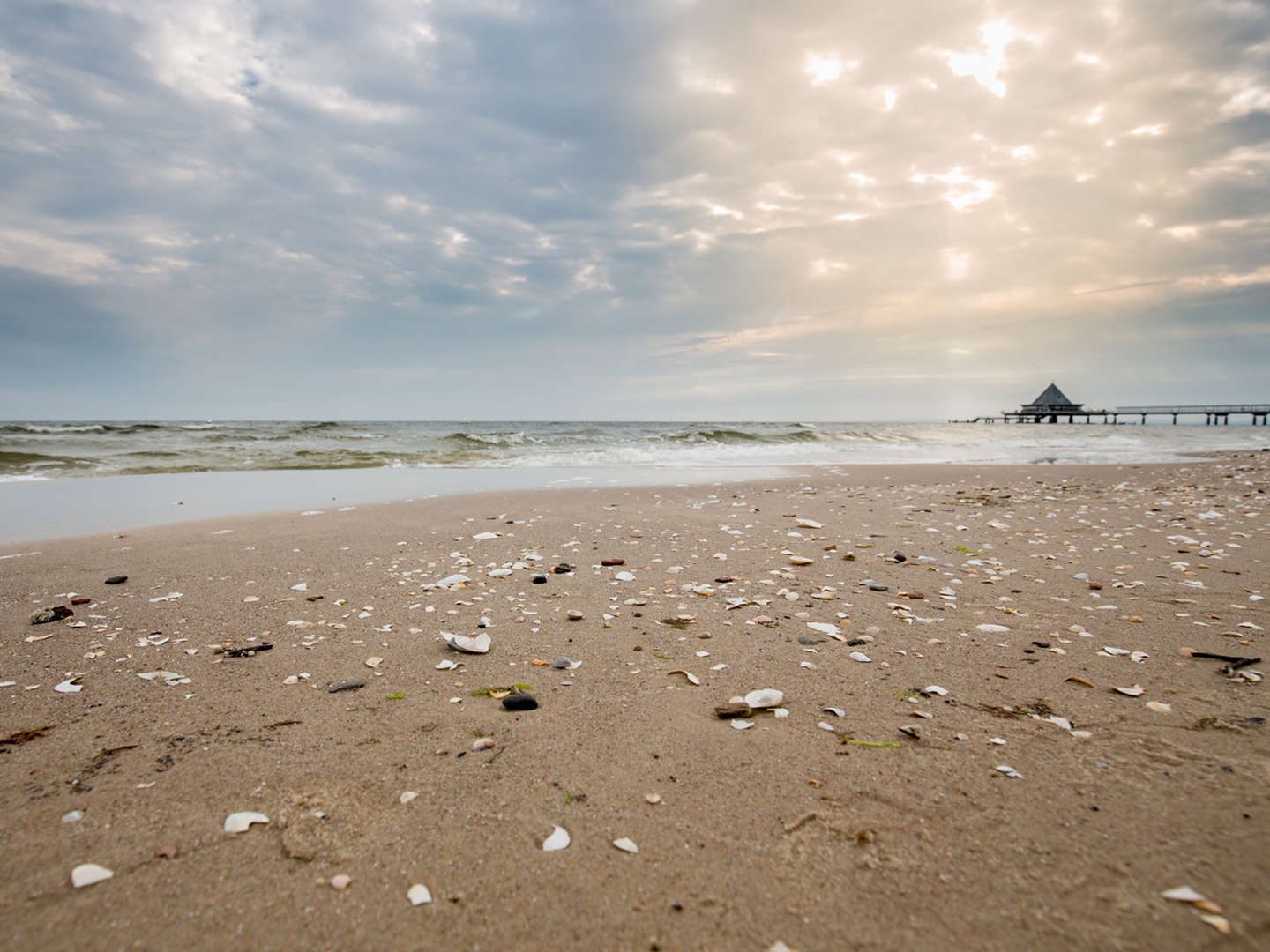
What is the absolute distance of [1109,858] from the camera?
1.79 meters

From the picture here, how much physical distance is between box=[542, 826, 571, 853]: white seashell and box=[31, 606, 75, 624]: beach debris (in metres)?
4.25

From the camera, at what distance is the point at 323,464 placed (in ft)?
63.9

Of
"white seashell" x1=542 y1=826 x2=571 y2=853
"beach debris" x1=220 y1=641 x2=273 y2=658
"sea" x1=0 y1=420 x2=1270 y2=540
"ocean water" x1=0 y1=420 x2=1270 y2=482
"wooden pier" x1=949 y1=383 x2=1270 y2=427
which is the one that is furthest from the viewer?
"wooden pier" x1=949 y1=383 x2=1270 y2=427

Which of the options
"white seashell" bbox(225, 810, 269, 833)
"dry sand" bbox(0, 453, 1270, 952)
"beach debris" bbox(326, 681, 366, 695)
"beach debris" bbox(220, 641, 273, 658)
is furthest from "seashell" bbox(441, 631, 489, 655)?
"white seashell" bbox(225, 810, 269, 833)

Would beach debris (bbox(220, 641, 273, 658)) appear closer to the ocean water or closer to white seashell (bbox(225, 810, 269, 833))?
white seashell (bbox(225, 810, 269, 833))

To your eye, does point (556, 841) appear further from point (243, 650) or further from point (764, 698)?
point (243, 650)

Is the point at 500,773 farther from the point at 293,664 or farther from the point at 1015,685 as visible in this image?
the point at 1015,685

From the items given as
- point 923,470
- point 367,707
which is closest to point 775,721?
point 367,707

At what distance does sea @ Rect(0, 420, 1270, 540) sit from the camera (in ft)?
32.4

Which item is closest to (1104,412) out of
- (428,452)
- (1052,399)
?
(1052,399)

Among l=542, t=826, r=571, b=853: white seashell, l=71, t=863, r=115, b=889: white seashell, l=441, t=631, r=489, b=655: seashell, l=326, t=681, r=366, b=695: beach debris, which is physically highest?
l=441, t=631, r=489, b=655: seashell

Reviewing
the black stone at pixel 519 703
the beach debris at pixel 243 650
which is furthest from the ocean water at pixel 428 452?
the black stone at pixel 519 703

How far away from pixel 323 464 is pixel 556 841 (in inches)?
795

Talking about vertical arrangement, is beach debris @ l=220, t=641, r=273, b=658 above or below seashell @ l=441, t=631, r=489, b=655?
below
